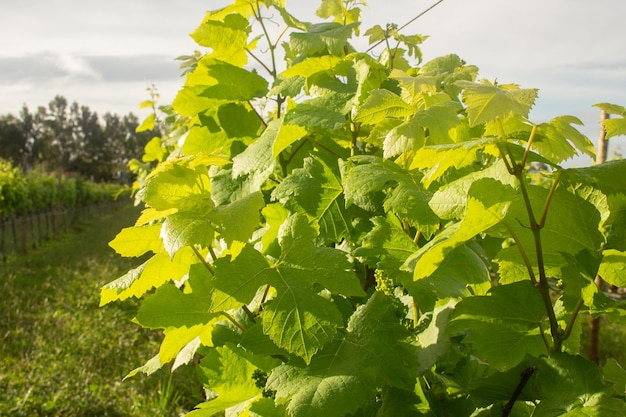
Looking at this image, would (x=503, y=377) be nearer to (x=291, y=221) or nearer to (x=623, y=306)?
(x=623, y=306)

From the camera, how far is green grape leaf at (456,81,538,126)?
85 cm

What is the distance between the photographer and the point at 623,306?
96 cm

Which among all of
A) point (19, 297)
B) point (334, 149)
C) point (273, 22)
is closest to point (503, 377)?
point (334, 149)

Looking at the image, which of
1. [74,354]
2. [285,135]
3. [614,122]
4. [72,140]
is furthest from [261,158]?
[72,140]

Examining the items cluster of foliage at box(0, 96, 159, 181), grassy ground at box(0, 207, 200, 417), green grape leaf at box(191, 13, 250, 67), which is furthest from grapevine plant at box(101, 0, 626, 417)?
cluster of foliage at box(0, 96, 159, 181)

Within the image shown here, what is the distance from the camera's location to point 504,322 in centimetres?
102

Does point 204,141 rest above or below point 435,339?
above

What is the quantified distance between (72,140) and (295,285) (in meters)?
92.1

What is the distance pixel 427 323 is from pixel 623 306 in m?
0.43

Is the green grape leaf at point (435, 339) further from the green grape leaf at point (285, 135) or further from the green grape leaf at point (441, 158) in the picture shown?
the green grape leaf at point (285, 135)

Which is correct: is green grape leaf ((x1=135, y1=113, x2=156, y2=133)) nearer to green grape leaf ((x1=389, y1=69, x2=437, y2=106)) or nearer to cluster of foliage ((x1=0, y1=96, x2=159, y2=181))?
green grape leaf ((x1=389, y1=69, x2=437, y2=106))

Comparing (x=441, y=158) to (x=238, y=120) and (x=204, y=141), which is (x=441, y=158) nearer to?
(x=238, y=120)

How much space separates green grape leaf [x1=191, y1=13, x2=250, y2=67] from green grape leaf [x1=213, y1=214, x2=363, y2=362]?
0.76 metres

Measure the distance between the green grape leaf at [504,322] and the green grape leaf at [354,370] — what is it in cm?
15
